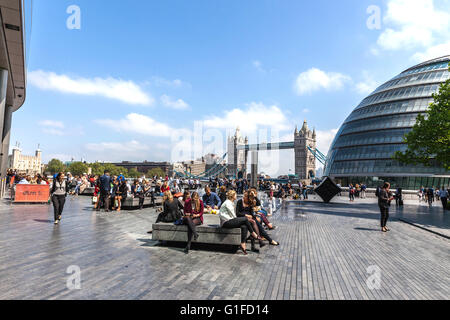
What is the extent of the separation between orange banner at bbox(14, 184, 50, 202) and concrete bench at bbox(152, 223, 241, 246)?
553 inches

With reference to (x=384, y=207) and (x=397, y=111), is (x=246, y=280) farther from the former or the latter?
(x=397, y=111)

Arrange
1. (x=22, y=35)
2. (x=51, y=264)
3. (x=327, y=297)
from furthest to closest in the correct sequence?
(x=22, y=35) → (x=51, y=264) → (x=327, y=297)

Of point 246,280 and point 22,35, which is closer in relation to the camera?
point 246,280

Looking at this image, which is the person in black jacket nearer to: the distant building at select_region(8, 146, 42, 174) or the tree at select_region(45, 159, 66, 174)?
the tree at select_region(45, 159, 66, 174)

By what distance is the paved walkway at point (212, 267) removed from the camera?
15.3 ft

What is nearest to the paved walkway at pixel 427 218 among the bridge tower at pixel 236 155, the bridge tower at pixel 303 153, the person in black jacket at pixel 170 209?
the person in black jacket at pixel 170 209

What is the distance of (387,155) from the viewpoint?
49.8m

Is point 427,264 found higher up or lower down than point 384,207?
lower down

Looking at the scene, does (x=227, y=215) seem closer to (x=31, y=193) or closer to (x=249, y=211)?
(x=249, y=211)

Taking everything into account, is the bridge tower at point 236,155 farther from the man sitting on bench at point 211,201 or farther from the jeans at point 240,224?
the jeans at point 240,224

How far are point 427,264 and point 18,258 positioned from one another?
32.1 feet

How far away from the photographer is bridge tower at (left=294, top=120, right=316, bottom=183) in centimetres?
14275

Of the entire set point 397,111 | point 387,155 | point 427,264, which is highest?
point 397,111
